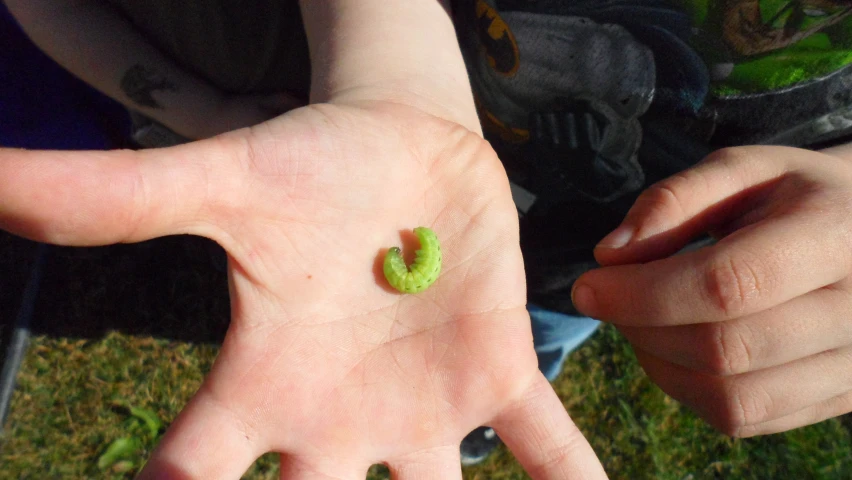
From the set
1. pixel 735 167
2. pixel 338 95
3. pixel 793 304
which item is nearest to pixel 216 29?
pixel 338 95

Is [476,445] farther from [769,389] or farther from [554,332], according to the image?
[769,389]

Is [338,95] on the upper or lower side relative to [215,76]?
upper

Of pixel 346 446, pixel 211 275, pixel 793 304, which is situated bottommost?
pixel 211 275

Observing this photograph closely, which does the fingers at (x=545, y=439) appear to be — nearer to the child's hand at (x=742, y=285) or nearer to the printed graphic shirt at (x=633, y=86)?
the child's hand at (x=742, y=285)

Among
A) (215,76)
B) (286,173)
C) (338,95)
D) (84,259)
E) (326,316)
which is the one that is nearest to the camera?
(286,173)

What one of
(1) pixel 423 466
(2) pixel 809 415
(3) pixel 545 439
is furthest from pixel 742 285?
(1) pixel 423 466

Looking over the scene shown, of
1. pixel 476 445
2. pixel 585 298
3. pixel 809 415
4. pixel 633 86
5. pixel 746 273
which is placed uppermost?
pixel 633 86

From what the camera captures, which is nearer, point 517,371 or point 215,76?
point 517,371

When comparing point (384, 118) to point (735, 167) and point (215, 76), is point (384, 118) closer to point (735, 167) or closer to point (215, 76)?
point (735, 167)
